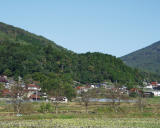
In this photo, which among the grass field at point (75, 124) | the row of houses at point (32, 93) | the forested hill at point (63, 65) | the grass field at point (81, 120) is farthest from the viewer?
the forested hill at point (63, 65)

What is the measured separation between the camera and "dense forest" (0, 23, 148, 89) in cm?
8994

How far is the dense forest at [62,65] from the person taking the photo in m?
89.9

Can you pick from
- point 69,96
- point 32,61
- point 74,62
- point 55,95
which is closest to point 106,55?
point 74,62

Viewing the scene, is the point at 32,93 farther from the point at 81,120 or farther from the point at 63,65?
the point at 81,120

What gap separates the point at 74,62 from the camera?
339 ft

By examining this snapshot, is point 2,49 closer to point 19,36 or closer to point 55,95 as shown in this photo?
point 55,95

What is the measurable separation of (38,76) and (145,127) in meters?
61.8

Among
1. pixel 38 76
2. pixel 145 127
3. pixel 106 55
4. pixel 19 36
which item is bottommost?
pixel 145 127

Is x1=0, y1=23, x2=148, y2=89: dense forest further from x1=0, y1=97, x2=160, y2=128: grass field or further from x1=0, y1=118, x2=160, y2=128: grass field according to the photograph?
x1=0, y1=118, x2=160, y2=128: grass field

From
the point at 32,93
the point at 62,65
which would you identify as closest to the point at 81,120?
the point at 32,93

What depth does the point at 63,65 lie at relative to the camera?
97250 mm

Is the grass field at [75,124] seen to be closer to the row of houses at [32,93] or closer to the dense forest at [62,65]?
the row of houses at [32,93]

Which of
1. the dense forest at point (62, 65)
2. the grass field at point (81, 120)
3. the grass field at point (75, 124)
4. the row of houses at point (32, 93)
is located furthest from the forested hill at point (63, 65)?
the grass field at point (75, 124)

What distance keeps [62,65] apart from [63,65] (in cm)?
36
